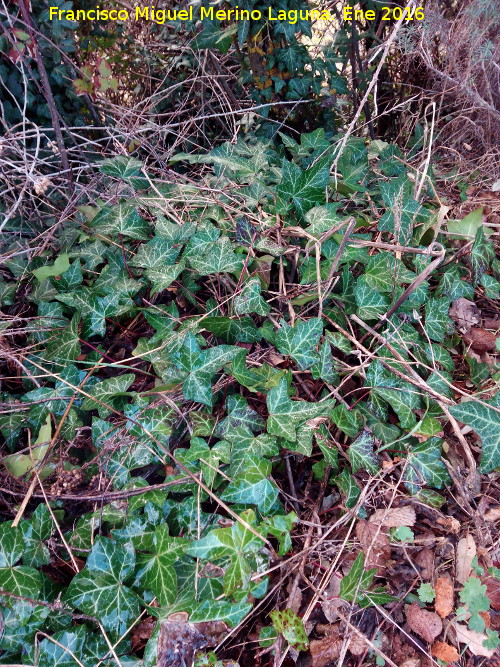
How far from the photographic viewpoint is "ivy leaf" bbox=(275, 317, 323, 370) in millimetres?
1277

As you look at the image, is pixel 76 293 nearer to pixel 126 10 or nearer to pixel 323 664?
pixel 323 664

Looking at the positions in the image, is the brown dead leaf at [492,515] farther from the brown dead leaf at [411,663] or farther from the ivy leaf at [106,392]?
the ivy leaf at [106,392]

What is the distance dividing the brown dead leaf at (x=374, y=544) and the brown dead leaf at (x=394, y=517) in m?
0.01

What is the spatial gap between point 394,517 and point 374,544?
0.08m

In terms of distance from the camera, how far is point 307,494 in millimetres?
1225

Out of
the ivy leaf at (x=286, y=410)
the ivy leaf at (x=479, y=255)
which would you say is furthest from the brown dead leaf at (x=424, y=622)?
the ivy leaf at (x=479, y=255)

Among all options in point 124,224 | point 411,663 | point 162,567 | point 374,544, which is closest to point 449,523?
point 374,544

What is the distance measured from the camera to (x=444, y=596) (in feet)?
3.56

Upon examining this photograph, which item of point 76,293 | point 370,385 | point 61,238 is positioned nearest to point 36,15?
point 61,238

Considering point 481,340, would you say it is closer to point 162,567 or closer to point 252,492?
point 252,492

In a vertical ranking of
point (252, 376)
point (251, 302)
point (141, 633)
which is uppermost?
point (251, 302)

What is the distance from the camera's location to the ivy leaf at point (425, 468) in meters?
1.18

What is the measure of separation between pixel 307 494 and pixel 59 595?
1.93ft

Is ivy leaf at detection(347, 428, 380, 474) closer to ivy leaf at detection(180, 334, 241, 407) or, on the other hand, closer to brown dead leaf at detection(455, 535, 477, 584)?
brown dead leaf at detection(455, 535, 477, 584)
